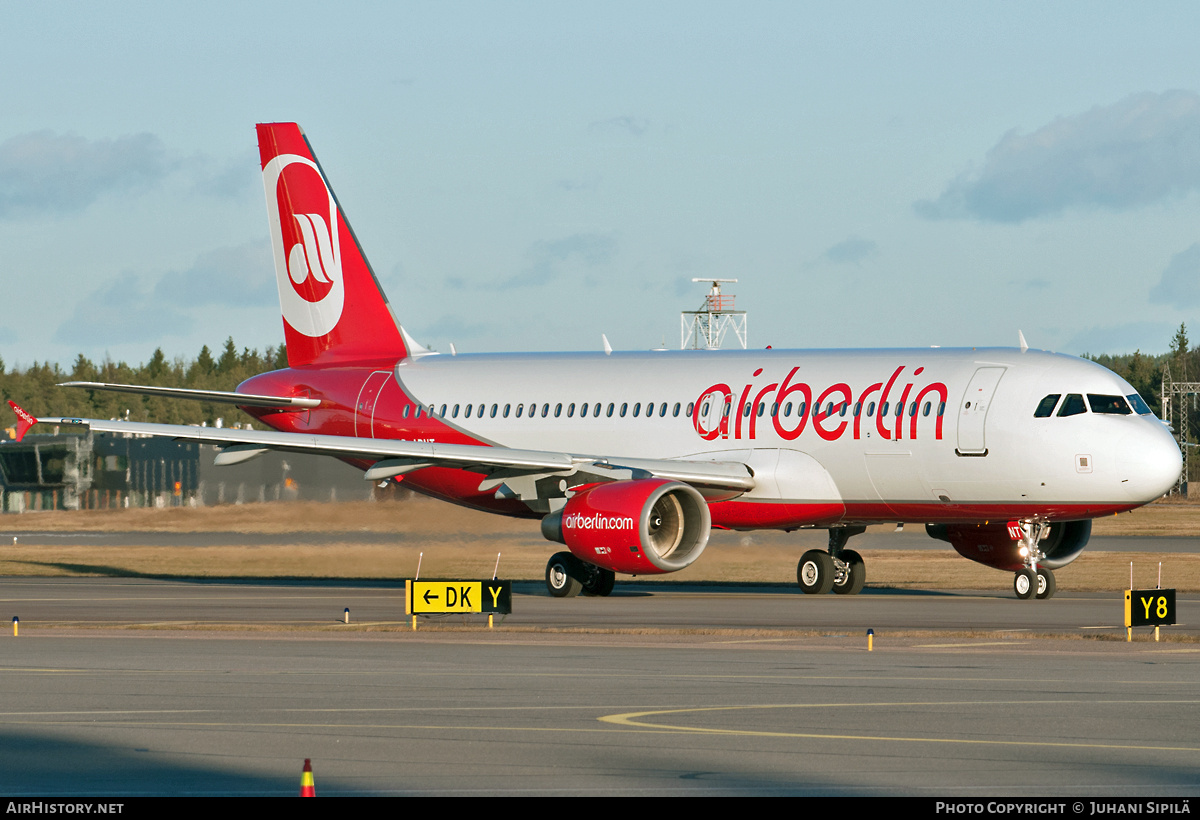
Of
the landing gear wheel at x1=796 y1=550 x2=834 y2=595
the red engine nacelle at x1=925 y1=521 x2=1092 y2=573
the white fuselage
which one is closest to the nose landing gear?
the red engine nacelle at x1=925 y1=521 x2=1092 y2=573

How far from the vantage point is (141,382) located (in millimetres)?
154500

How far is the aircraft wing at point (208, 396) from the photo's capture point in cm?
3225

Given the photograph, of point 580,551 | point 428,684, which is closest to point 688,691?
point 428,684

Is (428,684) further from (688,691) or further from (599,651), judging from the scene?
(599,651)

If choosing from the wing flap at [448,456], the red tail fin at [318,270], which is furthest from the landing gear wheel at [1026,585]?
the red tail fin at [318,270]

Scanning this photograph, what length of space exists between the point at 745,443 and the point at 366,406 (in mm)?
9784

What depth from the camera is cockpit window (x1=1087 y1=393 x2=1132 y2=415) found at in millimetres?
28812

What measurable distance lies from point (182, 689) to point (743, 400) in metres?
17.6

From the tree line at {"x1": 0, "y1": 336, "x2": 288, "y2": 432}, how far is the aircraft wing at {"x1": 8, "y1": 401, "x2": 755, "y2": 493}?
68.1m

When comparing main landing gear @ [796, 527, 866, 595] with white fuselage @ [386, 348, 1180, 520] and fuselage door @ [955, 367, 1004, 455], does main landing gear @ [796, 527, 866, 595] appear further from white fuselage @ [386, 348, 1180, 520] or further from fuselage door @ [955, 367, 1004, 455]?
fuselage door @ [955, 367, 1004, 455]

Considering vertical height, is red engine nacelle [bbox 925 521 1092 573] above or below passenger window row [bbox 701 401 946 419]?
below

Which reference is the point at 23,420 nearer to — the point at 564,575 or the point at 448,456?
the point at 448,456

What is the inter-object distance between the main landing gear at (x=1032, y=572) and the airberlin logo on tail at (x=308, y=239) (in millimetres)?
17021

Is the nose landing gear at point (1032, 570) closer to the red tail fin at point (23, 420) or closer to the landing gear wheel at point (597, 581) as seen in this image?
the landing gear wheel at point (597, 581)
